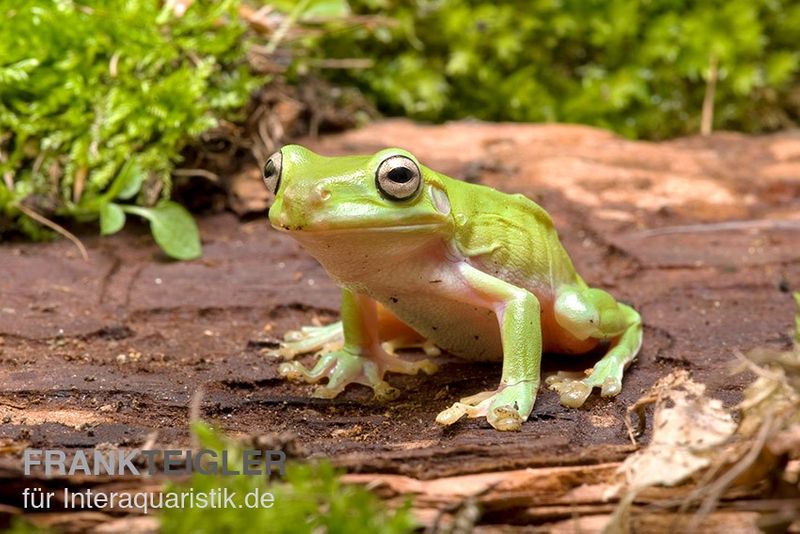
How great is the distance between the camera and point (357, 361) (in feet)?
11.6

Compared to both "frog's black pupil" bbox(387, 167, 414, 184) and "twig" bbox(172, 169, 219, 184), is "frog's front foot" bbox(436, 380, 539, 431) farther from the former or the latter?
"twig" bbox(172, 169, 219, 184)

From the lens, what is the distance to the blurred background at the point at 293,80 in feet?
15.6

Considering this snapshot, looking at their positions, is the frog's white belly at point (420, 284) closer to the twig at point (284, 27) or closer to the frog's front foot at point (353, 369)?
the frog's front foot at point (353, 369)

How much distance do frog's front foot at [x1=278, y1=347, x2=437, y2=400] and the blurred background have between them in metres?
1.41

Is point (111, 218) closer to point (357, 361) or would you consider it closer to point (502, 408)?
point (357, 361)

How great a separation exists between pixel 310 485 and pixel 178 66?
3762mm

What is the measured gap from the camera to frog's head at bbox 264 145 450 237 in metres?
2.84

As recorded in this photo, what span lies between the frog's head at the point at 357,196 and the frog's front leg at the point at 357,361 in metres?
0.66

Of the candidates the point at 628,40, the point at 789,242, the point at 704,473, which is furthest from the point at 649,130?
the point at 704,473

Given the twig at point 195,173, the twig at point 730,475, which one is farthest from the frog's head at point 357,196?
the twig at point 195,173

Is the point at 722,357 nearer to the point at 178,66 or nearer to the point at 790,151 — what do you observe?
the point at 790,151

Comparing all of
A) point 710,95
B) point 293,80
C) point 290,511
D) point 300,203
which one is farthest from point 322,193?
point 710,95

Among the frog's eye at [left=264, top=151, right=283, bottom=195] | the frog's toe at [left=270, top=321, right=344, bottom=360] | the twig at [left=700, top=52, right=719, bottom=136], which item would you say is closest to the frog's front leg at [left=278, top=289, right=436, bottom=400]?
the frog's toe at [left=270, top=321, right=344, bottom=360]

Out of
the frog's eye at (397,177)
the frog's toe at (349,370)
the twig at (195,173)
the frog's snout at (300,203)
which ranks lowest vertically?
the frog's toe at (349,370)
